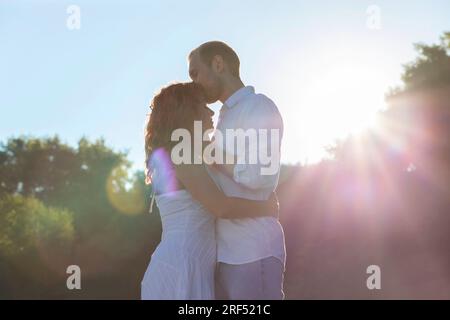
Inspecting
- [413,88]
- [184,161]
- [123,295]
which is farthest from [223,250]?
[413,88]

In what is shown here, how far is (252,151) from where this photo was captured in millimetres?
3725

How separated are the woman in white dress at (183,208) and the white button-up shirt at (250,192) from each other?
6cm

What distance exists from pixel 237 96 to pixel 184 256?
3.45 ft

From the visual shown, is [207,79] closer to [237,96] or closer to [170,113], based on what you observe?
[237,96]

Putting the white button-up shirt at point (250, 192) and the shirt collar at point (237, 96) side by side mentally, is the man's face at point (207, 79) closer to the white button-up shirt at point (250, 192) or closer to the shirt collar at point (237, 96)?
the shirt collar at point (237, 96)

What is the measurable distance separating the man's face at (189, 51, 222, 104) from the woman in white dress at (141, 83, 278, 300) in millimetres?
225

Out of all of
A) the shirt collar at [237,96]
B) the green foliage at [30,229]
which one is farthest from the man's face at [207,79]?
the green foliage at [30,229]

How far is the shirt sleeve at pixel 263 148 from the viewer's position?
3.70 metres

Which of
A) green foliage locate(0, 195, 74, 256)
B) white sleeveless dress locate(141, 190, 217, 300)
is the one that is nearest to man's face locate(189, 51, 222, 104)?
white sleeveless dress locate(141, 190, 217, 300)

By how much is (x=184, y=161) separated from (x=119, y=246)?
100 ft

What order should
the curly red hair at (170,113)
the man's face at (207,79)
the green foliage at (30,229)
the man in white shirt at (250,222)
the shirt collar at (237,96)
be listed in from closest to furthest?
the man in white shirt at (250,222)
the curly red hair at (170,113)
the shirt collar at (237,96)
the man's face at (207,79)
the green foliage at (30,229)

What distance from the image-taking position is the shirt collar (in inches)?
159

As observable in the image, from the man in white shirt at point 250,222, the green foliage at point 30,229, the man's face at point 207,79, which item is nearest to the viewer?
the man in white shirt at point 250,222

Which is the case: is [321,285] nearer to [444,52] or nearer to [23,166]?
[444,52]
